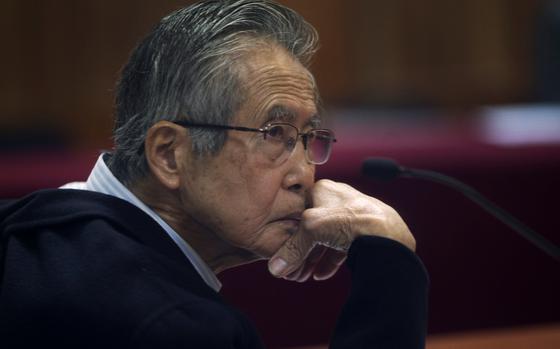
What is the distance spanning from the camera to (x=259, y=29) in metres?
1.45

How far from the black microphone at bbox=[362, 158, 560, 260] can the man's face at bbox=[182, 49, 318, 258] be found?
255mm

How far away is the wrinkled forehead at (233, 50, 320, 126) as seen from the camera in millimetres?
1421

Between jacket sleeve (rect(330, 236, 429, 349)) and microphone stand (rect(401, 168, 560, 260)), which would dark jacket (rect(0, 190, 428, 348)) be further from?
microphone stand (rect(401, 168, 560, 260))

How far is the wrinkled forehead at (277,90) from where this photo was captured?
1.42m

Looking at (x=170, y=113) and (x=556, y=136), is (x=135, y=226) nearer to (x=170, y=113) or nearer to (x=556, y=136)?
(x=170, y=113)

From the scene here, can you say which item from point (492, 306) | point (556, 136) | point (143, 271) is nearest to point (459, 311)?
point (492, 306)

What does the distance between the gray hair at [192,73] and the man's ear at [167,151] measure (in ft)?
0.06

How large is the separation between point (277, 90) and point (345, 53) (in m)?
3.80

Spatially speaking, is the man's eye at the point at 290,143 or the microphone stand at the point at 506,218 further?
the microphone stand at the point at 506,218

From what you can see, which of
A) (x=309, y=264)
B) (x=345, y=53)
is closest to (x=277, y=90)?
(x=309, y=264)

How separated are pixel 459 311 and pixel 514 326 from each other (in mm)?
162

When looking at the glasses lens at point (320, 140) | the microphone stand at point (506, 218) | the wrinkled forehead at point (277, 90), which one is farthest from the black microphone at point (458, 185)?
the wrinkled forehead at point (277, 90)

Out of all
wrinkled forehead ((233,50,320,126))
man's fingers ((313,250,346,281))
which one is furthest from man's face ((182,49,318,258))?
man's fingers ((313,250,346,281))

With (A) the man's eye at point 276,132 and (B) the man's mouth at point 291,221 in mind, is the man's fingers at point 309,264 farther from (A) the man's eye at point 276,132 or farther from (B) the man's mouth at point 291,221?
(A) the man's eye at point 276,132
